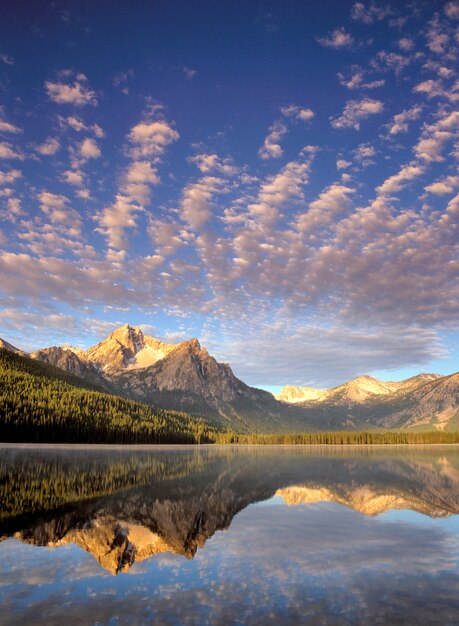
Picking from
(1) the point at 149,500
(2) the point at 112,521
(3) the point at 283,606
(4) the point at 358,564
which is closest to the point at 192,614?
(3) the point at 283,606

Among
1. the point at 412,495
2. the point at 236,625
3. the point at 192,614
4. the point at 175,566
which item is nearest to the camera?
the point at 236,625

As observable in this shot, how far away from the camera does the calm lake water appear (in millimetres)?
14688

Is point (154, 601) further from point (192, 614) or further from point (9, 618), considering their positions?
point (9, 618)

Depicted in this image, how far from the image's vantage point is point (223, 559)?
21.1 m

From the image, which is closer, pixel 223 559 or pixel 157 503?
pixel 223 559

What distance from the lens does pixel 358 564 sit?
20.6 meters

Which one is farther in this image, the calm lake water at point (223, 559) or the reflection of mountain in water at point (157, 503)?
the reflection of mountain in water at point (157, 503)

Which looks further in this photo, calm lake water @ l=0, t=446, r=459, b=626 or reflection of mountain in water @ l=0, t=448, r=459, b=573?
reflection of mountain in water @ l=0, t=448, r=459, b=573

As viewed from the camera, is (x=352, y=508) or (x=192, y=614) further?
(x=352, y=508)

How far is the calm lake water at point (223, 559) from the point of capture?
48.2 feet

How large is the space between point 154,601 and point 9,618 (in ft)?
15.1

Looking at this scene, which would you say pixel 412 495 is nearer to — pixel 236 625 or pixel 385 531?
pixel 385 531

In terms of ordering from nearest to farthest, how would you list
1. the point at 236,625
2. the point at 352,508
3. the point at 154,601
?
the point at 236,625
the point at 154,601
the point at 352,508

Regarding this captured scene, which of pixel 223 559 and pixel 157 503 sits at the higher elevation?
pixel 157 503
